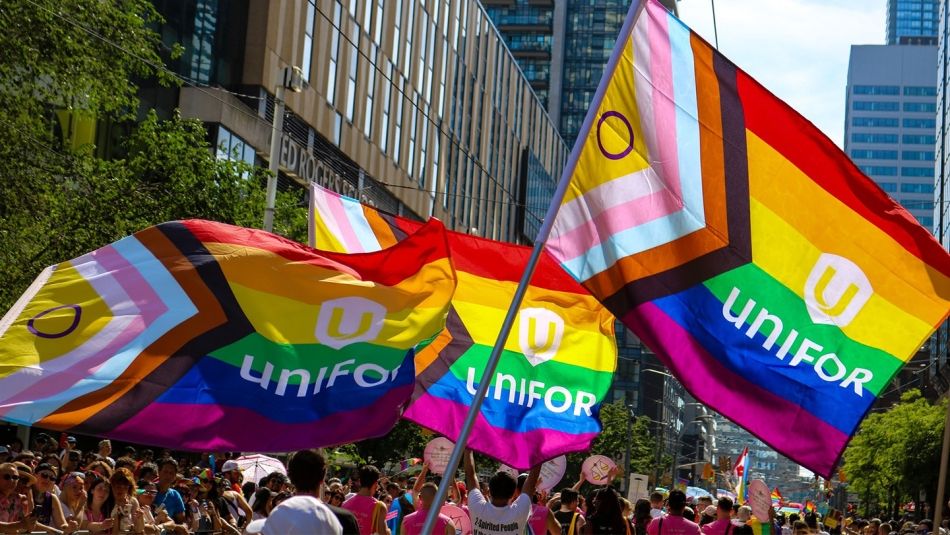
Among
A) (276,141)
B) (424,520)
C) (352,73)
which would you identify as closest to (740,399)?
(424,520)

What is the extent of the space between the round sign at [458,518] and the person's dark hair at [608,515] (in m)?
1.45

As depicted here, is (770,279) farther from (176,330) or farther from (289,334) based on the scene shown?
(176,330)

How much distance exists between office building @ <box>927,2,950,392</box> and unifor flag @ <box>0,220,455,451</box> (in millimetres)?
70612

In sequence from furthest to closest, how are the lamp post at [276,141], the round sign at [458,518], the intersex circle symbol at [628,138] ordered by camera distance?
the lamp post at [276,141], the round sign at [458,518], the intersex circle symbol at [628,138]

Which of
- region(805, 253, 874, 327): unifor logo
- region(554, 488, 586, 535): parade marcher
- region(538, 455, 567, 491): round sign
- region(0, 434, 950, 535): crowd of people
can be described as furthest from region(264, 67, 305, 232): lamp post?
region(805, 253, 874, 327): unifor logo

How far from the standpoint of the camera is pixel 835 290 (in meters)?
7.42

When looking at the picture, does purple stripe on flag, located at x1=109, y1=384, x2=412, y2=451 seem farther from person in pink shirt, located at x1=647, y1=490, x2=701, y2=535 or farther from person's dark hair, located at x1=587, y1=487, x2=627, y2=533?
person in pink shirt, located at x1=647, y1=490, x2=701, y2=535

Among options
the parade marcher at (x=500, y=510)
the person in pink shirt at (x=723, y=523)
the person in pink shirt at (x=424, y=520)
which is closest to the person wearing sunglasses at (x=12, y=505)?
the person in pink shirt at (x=424, y=520)

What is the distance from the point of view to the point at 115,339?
7719 mm

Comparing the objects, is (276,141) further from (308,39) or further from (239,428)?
(239,428)

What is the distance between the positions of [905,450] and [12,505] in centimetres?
4587

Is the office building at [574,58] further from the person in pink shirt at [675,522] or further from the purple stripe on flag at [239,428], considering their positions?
the purple stripe on flag at [239,428]

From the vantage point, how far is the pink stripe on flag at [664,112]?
7746 millimetres

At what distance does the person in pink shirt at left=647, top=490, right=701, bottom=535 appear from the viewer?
35.1 feet
